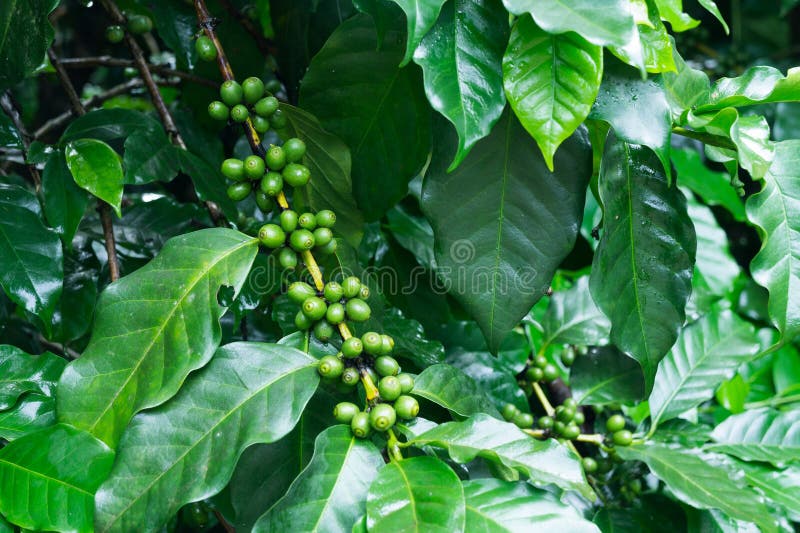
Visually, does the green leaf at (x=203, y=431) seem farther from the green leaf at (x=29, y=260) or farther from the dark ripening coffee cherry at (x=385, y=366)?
the green leaf at (x=29, y=260)

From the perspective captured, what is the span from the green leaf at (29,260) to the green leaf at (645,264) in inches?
27.1

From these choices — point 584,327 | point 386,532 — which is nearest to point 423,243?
point 584,327

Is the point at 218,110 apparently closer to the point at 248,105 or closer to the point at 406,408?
the point at 248,105

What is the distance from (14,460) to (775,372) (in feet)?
5.01

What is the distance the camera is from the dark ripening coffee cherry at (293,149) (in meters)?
0.90

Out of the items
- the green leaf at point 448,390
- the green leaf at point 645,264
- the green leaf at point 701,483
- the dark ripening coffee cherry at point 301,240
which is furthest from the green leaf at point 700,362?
the dark ripening coffee cherry at point 301,240

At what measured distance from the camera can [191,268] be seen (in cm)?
79

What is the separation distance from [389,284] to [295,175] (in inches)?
17.2

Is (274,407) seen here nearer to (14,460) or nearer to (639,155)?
(14,460)

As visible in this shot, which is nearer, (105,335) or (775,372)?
(105,335)

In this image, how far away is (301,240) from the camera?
2.77ft

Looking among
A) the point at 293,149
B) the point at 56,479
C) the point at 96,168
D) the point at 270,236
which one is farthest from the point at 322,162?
the point at 56,479

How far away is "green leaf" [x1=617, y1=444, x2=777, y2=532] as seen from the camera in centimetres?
87

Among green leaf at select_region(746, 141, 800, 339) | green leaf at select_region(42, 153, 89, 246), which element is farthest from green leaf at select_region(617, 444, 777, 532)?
green leaf at select_region(42, 153, 89, 246)
